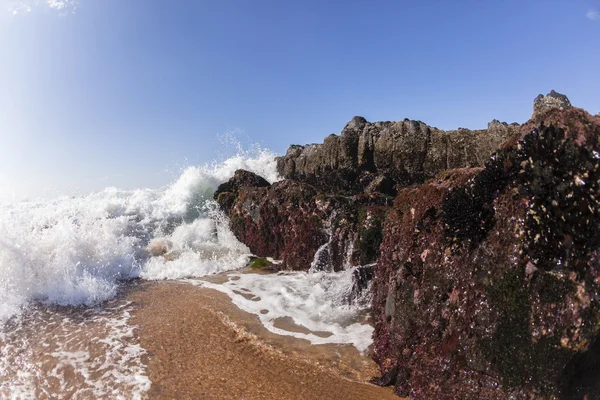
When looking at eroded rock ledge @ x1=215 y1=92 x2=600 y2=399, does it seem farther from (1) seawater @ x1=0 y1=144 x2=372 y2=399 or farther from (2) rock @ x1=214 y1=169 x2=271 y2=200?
(2) rock @ x1=214 y1=169 x2=271 y2=200

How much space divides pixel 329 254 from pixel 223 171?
59.3 ft

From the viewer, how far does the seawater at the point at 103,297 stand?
207 inches

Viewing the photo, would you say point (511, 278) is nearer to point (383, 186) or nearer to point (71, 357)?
point (71, 357)

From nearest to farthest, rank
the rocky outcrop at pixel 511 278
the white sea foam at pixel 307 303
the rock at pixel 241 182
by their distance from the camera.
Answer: the rocky outcrop at pixel 511 278 → the white sea foam at pixel 307 303 → the rock at pixel 241 182

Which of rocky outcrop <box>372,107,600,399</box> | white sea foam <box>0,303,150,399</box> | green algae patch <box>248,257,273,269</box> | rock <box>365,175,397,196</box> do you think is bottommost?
white sea foam <box>0,303,150,399</box>

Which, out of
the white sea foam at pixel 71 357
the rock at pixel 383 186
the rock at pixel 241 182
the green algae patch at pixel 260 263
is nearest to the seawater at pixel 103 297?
the white sea foam at pixel 71 357

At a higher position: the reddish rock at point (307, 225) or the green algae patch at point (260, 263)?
the reddish rock at point (307, 225)

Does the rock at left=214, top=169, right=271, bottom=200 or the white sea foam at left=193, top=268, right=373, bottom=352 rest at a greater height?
the rock at left=214, top=169, right=271, bottom=200

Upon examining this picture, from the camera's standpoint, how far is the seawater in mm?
5258

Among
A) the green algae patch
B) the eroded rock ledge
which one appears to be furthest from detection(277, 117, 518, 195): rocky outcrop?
the eroded rock ledge

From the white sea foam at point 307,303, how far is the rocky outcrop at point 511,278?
5.70 ft

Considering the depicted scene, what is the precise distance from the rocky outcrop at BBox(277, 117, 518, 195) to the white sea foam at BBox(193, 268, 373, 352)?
620 cm

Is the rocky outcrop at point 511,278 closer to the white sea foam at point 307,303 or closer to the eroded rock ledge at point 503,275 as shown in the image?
the eroded rock ledge at point 503,275

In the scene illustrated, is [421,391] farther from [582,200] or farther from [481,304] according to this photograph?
[582,200]
